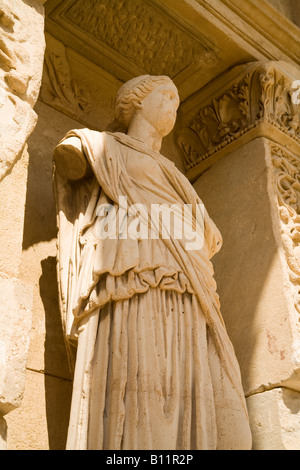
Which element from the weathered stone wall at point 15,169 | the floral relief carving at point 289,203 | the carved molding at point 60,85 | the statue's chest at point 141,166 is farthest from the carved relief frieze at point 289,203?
the weathered stone wall at point 15,169

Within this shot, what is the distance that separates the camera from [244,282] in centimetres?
398

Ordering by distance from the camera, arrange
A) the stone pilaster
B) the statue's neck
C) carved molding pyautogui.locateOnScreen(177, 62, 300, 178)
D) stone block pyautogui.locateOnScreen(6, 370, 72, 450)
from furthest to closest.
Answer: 1. carved molding pyautogui.locateOnScreen(177, 62, 300, 178)
2. the statue's neck
3. the stone pilaster
4. stone block pyautogui.locateOnScreen(6, 370, 72, 450)

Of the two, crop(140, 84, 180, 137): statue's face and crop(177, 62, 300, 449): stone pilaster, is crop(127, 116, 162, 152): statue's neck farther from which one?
crop(177, 62, 300, 449): stone pilaster

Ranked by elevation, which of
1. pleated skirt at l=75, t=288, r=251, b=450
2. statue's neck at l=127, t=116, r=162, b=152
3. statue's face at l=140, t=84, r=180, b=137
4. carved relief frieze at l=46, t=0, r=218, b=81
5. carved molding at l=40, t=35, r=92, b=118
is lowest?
pleated skirt at l=75, t=288, r=251, b=450

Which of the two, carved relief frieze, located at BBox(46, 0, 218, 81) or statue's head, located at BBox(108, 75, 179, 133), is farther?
carved relief frieze, located at BBox(46, 0, 218, 81)

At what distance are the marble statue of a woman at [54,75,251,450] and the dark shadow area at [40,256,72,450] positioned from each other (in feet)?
1.05

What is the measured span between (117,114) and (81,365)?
1546 mm

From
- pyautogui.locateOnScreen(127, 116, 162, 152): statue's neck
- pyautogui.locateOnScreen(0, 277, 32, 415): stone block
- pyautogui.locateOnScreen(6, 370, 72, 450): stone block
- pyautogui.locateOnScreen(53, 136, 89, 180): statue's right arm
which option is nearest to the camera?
pyautogui.locateOnScreen(0, 277, 32, 415): stone block

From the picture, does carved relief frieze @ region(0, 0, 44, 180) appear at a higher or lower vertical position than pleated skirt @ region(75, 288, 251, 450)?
higher

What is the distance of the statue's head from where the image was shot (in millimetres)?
3740

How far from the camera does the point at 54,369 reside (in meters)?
3.30

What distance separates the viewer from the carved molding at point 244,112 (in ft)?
14.6

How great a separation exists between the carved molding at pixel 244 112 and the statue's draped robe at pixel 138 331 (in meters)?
1.31

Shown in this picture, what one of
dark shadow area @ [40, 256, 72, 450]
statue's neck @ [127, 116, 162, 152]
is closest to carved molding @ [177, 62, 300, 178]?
statue's neck @ [127, 116, 162, 152]
